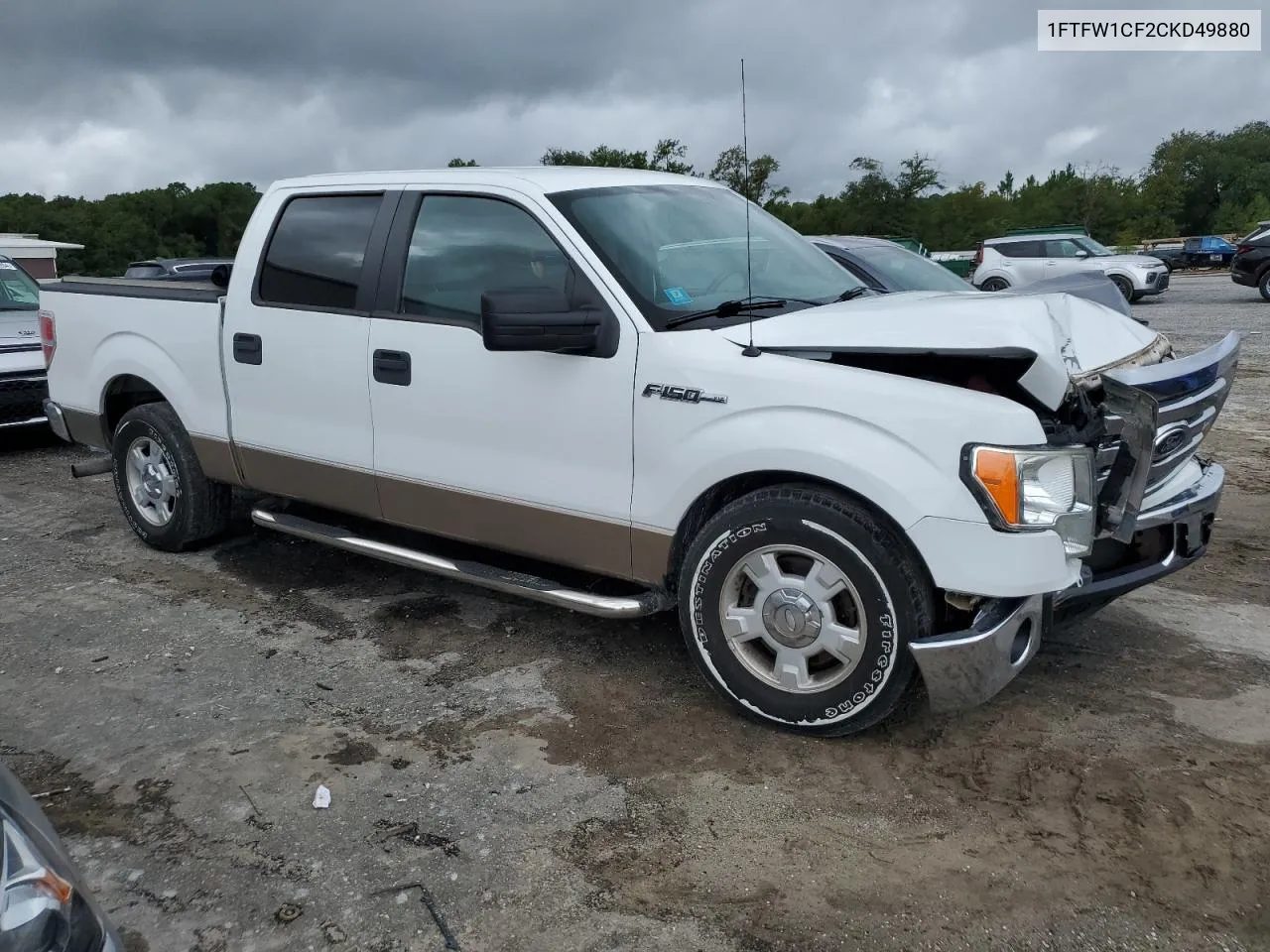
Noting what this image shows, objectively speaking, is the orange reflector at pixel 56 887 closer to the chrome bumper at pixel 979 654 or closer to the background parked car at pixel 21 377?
the chrome bumper at pixel 979 654

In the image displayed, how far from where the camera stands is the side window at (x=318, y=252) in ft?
15.5

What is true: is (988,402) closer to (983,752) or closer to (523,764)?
(983,752)

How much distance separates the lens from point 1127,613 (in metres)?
4.79

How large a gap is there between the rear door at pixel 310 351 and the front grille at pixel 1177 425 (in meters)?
2.87

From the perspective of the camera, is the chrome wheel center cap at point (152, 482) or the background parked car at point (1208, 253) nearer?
the chrome wheel center cap at point (152, 482)

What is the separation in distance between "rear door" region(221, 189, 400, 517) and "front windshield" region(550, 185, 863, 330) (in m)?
1.04

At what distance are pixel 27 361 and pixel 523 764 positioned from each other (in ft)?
22.9

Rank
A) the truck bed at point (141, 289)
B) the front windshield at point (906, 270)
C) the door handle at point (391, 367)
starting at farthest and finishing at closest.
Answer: the front windshield at point (906, 270), the truck bed at point (141, 289), the door handle at point (391, 367)

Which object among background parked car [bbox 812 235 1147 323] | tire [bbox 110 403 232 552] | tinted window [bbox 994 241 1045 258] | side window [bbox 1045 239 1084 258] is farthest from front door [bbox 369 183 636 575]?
side window [bbox 1045 239 1084 258]

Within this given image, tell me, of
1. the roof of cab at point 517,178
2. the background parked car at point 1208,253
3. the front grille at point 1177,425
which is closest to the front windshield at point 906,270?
the roof of cab at point 517,178

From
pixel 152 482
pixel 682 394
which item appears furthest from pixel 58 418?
pixel 682 394

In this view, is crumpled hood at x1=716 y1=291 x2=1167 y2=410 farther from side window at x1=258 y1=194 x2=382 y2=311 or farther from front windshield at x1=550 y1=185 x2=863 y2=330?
side window at x1=258 y1=194 x2=382 y2=311

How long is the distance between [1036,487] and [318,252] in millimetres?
3243

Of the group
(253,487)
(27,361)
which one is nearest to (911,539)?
(253,487)
